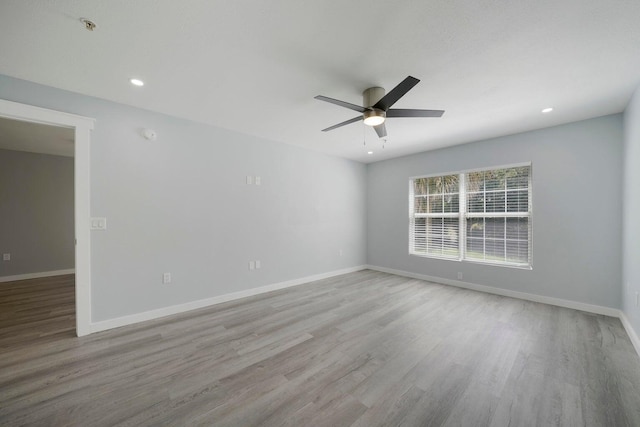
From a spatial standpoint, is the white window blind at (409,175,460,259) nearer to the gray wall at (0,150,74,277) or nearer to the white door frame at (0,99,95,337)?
the white door frame at (0,99,95,337)

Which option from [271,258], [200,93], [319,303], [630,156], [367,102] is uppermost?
[200,93]

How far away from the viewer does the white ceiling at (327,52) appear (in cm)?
150

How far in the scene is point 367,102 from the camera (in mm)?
2410

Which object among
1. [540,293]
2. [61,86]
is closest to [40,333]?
[61,86]

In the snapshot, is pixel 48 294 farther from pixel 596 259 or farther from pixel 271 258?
→ pixel 596 259

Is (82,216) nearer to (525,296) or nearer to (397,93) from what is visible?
(397,93)

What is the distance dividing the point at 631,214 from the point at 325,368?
12.0ft

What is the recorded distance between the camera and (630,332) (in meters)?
2.46

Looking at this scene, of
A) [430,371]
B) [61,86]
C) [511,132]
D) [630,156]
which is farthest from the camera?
[511,132]

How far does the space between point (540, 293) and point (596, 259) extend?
2.62 ft

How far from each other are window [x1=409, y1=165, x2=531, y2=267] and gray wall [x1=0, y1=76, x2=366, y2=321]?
223cm

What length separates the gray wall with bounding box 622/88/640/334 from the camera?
2311 mm

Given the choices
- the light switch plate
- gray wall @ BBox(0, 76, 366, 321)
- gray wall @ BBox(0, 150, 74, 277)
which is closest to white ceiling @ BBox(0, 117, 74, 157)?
gray wall @ BBox(0, 150, 74, 277)

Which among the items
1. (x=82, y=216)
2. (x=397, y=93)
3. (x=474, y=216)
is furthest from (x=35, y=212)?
(x=474, y=216)
